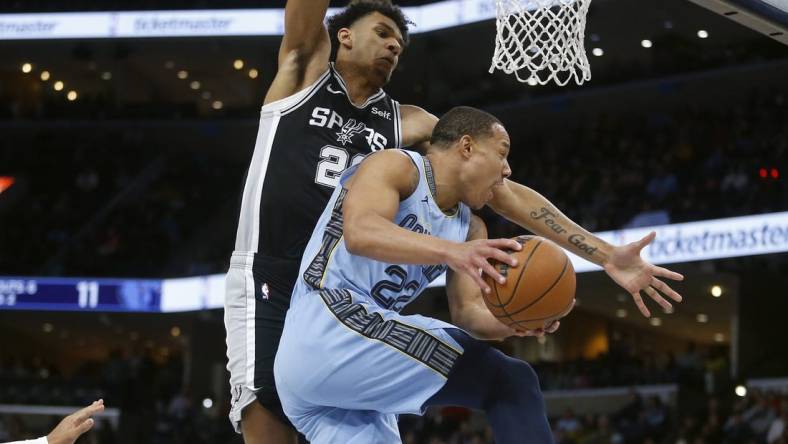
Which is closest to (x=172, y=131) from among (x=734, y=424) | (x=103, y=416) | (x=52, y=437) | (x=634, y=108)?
(x=103, y=416)

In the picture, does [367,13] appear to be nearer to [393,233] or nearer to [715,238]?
[393,233]

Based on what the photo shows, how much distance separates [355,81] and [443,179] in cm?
103

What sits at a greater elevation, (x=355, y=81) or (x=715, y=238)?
(x=355, y=81)

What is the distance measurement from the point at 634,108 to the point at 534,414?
20.7 m

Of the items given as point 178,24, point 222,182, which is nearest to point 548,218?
point 178,24

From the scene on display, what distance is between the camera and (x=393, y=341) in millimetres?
3543

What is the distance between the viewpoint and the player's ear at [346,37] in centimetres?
466

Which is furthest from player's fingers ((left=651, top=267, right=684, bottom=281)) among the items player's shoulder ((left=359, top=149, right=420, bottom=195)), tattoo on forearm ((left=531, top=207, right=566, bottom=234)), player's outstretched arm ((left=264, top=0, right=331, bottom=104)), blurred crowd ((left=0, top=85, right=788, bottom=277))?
blurred crowd ((left=0, top=85, right=788, bottom=277))

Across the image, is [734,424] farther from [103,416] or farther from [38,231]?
[38,231]

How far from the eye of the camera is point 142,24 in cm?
2458

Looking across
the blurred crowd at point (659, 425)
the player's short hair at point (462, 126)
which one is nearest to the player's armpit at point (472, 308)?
the player's short hair at point (462, 126)

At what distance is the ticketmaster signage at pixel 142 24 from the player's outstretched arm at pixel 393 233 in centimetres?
1952

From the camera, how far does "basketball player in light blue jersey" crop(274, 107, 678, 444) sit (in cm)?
346

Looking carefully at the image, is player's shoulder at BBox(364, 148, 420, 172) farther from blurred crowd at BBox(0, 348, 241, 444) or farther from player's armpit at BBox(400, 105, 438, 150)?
blurred crowd at BBox(0, 348, 241, 444)
